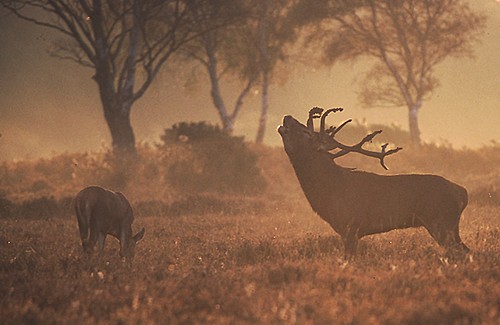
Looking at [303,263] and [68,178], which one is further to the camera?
[68,178]

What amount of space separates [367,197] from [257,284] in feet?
8.50

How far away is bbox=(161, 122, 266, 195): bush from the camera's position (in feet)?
66.2

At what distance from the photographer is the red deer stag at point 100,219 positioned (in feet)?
27.3

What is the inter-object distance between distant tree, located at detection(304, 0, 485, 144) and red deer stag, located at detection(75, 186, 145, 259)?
24758 mm

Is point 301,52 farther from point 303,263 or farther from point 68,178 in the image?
point 303,263

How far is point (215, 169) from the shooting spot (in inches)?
815

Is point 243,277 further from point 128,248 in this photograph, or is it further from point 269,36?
point 269,36

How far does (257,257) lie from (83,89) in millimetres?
76011

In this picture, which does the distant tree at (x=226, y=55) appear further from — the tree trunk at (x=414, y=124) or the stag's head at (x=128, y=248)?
the stag's head at (x=128, y=248)

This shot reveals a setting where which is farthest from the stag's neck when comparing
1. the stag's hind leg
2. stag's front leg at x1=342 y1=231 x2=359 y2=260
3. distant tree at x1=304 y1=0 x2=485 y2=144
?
distant tree at x1=304 y1=0 x2=485 y2=144

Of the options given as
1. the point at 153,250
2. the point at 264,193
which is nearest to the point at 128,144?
the point at 264,193

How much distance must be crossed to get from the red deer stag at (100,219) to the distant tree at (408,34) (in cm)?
2476

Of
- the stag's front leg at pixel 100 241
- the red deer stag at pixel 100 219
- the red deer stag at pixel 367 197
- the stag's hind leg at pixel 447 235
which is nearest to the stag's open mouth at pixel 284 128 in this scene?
the red deer stag at pixel 367 197

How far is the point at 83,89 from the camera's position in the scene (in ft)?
262
